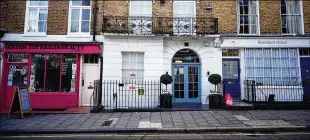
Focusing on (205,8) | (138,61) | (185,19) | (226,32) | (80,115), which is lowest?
(80,115)

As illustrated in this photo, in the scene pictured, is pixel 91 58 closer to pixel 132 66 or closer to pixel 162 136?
pixel 132 66

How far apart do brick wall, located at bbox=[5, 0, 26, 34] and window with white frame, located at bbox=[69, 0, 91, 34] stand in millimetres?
2729

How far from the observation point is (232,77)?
11.3m

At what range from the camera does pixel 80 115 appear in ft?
27.7

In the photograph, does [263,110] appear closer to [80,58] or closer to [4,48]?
[80,58]

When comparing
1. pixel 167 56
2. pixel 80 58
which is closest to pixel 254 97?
pixel 167 56

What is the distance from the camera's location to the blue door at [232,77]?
36.6ft

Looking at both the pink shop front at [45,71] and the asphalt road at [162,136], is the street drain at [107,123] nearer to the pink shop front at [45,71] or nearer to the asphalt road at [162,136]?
the asphalt road at [162,136]

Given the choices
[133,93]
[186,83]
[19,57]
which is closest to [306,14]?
[186,83]

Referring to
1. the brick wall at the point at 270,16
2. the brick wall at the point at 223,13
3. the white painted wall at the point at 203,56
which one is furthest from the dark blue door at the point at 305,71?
the white painted wall at the point at 203,56

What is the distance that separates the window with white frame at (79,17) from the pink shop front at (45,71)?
1226 mm

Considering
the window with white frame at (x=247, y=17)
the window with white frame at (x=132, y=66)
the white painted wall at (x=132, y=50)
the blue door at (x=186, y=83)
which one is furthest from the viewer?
the window with white frame at (x=247, y=17)

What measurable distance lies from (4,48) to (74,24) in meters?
3.92

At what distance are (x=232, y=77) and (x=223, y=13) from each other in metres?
3.88
